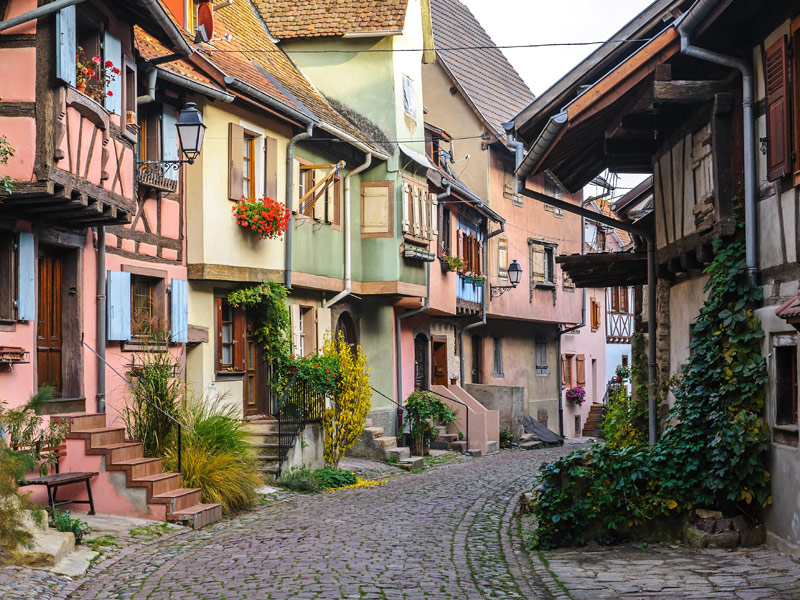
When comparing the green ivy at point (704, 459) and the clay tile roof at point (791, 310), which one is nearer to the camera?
the clay tile roof at point (791, 310)

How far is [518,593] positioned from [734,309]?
3603 millimetres

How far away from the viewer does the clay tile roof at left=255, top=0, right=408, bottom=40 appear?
23.2 metres

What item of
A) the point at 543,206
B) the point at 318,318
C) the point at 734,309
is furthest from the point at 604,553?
the point at 543,206

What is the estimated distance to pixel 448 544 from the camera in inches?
456

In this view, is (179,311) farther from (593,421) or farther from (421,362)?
(593,421)

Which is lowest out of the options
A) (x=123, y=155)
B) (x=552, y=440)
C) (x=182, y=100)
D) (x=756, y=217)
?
(x=552, y=440)

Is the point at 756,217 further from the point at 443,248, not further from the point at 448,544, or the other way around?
A: the point at 443,248

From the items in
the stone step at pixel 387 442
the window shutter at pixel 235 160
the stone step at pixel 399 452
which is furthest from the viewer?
the stone step at pixel 387 442

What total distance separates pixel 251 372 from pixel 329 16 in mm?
8586

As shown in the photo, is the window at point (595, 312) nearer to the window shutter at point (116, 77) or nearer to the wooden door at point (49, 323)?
the window shutter at point (116, 77)

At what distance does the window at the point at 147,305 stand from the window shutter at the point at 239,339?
2579 mm

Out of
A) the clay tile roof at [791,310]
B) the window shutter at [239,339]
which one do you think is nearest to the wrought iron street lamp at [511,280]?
the window shutter at [239,339]

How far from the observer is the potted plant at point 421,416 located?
960 inches

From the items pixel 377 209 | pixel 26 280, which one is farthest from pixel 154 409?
pixel 377 209
